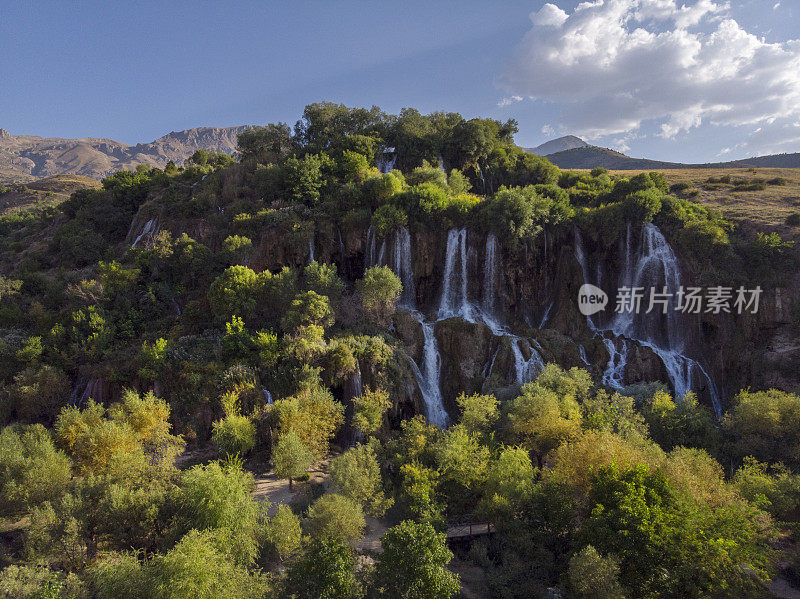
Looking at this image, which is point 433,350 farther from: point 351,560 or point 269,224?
point 269,224

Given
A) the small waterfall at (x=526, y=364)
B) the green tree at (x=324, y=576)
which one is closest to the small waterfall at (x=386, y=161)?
the small waterfall at (x=526, y=364)

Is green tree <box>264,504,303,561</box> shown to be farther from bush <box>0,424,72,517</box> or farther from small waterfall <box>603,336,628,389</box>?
small waterfall <box>603,336,628,389</box>

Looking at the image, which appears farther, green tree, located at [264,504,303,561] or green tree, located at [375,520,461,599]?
green tree, located at [264,504,303,561]

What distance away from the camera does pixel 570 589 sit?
12453 mm

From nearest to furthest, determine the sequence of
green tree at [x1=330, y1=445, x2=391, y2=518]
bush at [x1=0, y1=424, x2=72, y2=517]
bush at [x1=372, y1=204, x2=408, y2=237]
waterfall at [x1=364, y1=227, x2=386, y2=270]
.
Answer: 1. bush at [x1=0, y1=424, x2=72, y2=517]
2. green tree at [x1=330, y1=445, x2=391, y2=518]
3. bush at [x1=372, y1=204, x2=408, y2=237]
4. waterfall at [x1=364, y1=227, x2=386, y2=270]

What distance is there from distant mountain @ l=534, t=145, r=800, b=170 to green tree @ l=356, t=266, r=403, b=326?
307 feet

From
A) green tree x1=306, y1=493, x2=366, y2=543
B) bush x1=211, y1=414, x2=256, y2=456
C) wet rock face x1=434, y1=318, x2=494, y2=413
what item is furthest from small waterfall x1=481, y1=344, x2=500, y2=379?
bush x1=211, y1=414, x2=256, y2=456

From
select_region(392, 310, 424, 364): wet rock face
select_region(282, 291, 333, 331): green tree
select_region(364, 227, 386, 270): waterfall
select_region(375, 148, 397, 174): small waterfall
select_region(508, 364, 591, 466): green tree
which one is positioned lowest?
select_region(508, 364, 591, 466): green tree

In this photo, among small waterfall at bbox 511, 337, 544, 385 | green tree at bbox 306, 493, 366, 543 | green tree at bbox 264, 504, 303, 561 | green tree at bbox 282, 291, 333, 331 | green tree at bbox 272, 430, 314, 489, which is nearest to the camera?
green tree at bbox 264, 504, 303, 561

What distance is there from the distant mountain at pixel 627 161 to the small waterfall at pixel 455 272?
83896 millimetres

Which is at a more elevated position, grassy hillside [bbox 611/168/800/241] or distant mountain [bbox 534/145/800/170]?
distant mountain [bbox 534/145/800/170]

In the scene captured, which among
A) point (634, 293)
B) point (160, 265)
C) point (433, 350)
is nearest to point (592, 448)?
point (433, 350)

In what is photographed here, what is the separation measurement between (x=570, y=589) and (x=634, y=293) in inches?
1019

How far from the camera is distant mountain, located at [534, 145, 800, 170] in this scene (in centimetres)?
8330
